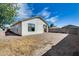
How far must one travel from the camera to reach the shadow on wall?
319cm

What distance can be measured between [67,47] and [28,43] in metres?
0.66

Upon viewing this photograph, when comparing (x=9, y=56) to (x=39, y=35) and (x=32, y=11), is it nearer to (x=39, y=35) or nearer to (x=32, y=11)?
(x=39, y=35)

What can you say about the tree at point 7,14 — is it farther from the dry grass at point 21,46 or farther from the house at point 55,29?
the house at point 55,29

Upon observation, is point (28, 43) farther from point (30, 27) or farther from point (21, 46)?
point (30, 27)

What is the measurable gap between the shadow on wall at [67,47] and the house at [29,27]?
354 millimetres

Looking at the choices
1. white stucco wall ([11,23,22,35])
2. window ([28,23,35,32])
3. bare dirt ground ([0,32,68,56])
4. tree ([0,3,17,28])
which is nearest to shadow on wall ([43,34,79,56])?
bare dirt ground ([0,32,68,56])

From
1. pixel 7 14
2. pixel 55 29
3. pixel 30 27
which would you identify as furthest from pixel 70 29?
pixel 7 14

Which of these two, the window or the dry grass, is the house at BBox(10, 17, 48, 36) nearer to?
the window

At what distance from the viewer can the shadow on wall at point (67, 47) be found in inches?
126

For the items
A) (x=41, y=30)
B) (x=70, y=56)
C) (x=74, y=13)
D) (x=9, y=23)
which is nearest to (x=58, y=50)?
(x=70, y=56)

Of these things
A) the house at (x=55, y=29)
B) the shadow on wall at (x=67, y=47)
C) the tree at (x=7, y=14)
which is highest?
the tree at (x=7, y=14)

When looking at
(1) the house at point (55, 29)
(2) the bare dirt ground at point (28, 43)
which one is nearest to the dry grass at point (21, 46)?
(2) the bare dirt ground at point (28, 43)

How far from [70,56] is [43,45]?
1.60ft

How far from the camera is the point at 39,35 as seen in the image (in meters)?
3.29
